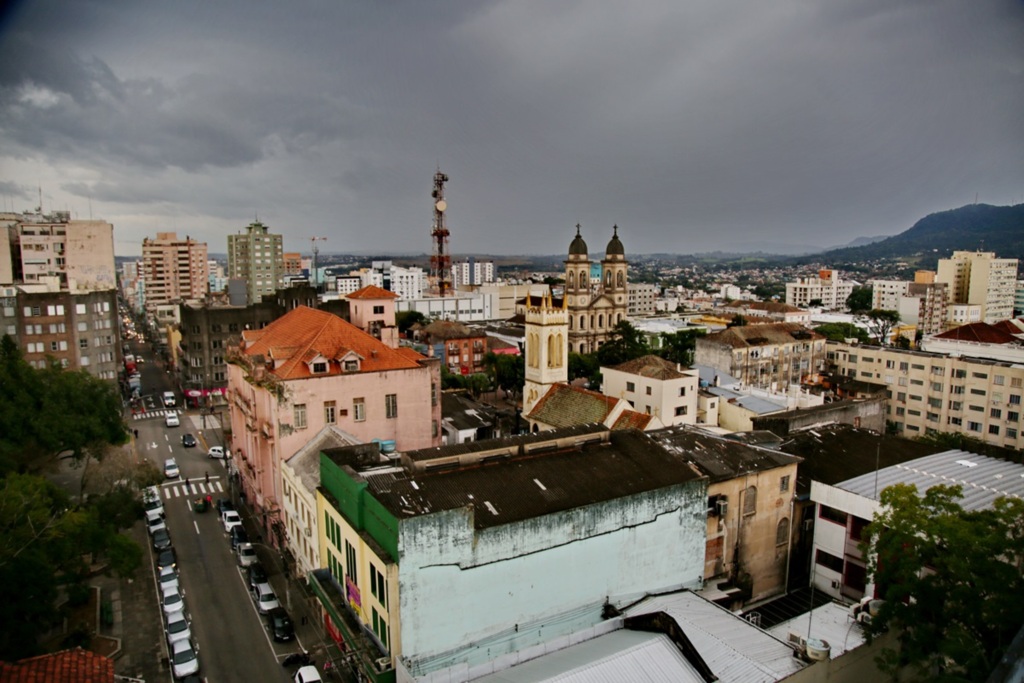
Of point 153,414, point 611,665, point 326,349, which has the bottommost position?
point 153,414

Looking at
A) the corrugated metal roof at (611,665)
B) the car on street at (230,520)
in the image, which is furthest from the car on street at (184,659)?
the corrugated metal roof at (611,665)

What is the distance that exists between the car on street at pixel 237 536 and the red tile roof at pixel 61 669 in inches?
609

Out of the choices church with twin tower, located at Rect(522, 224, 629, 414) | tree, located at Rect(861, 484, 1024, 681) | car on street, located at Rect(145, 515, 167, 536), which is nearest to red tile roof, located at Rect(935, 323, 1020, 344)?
church with twin tower, located at Rect(522, 224, 629, 414)

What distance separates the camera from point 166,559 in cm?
3086

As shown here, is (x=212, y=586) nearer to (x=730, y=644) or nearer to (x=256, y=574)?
(x=256, y=574)

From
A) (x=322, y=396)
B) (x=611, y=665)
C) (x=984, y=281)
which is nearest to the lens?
(x=611, y=665)

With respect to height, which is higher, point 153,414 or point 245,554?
point 245,554

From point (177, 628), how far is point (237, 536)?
8.25 meters

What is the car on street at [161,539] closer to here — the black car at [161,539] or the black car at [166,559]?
the black car at [161,539]

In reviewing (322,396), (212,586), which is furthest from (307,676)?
(322,396)

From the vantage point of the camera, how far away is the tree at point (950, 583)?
14508 mm

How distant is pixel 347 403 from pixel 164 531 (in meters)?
11.2

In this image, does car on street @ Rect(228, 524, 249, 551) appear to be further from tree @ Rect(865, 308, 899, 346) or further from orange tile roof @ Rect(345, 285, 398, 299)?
tree @ Rect(865, 308, 899, 346)

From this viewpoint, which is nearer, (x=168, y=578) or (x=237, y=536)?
(x=168, y=578)
